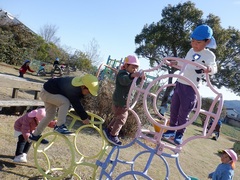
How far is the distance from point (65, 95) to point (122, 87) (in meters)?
0.72

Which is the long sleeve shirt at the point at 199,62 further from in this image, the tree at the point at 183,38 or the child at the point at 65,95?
the tree at the point at 183,38

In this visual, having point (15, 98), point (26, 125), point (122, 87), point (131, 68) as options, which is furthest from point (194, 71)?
point (15, 98)

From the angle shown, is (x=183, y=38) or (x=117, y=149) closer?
(x=117, y=149)

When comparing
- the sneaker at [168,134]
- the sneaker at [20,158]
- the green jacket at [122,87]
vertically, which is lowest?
the sneaker at [20,158]

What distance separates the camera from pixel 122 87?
134 inches

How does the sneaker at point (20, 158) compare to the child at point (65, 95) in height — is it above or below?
below

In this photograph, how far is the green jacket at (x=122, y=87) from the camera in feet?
10.5

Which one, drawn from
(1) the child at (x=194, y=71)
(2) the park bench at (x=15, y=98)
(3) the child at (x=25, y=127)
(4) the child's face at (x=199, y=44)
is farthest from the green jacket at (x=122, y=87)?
(2) the park bench at (x=15, y=98)

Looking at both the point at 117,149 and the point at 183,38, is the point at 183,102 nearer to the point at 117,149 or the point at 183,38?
the point at 117,149

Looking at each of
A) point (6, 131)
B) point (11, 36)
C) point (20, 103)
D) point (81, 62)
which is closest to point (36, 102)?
point (20, 103)

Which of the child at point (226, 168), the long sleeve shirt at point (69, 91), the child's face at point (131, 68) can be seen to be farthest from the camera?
the child at point (226, 168)

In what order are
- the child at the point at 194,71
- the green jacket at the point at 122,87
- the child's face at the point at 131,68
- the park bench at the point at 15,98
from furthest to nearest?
the park bench at the point at 15,98 < the child's face at the point at 131,68 < the green jacket at the point at 122,87 < the child at the point at 194,71

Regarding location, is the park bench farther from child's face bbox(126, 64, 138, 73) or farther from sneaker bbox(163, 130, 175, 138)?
sneaker bbox(163, 130, 175, 138)

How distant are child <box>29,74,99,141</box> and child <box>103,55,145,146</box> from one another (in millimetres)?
269
